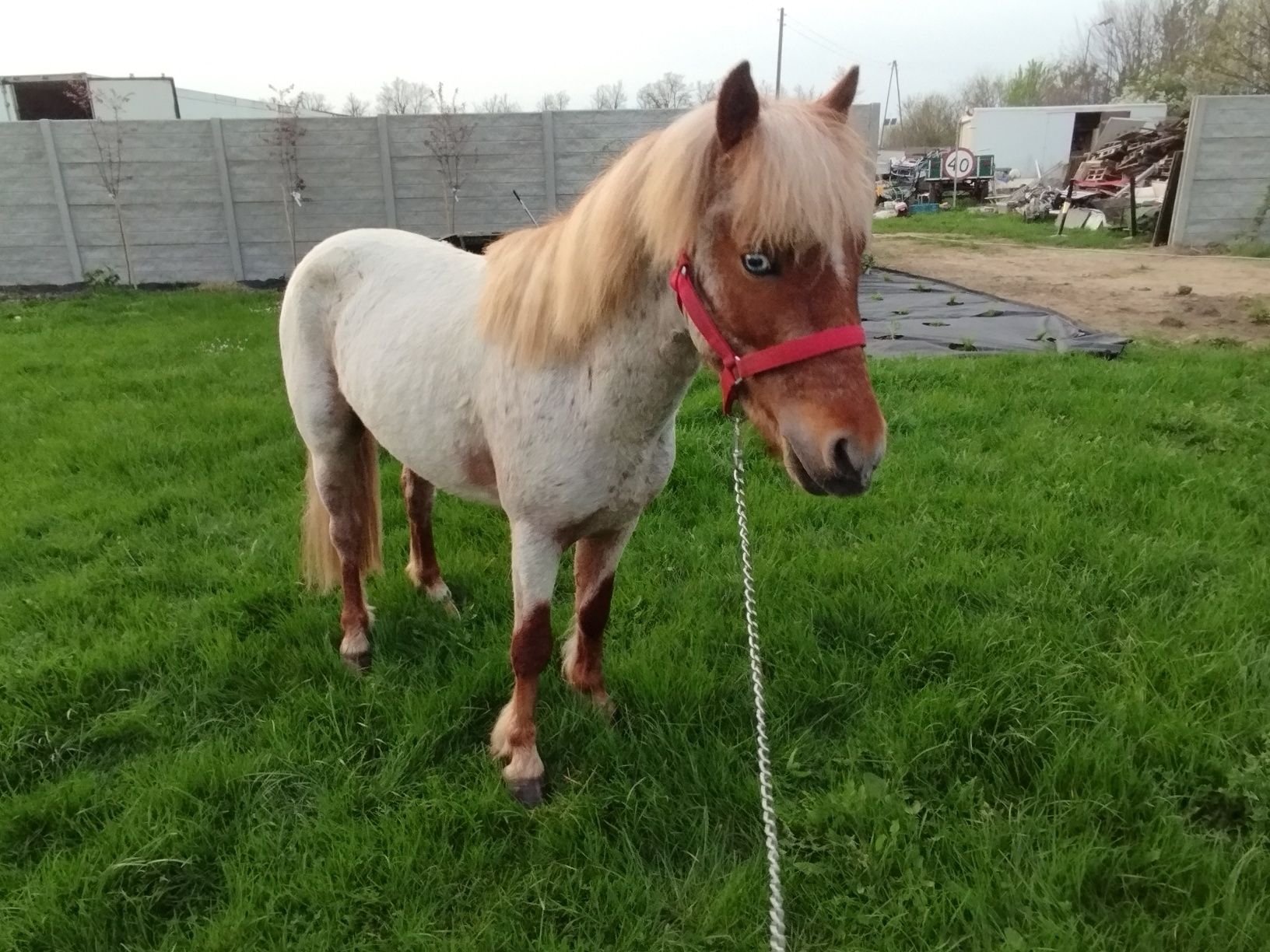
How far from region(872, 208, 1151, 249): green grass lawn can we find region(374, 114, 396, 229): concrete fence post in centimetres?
749

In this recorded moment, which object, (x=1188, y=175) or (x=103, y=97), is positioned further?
(x=103, y=97)

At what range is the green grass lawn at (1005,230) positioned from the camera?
47.3 ft

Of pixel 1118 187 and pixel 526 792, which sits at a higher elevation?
pixel 1118 187

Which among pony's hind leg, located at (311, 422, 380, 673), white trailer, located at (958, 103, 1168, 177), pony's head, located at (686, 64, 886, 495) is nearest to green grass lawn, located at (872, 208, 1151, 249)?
pony's hind leg, located at (311, 422, 380, 673)

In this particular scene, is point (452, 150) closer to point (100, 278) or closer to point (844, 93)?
point (100, 278)

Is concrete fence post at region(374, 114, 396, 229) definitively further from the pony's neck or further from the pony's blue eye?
the pony's blue eye

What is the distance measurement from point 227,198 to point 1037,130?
3382 cm

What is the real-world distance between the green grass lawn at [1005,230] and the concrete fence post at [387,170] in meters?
7.49

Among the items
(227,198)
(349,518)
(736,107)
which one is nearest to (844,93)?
(736,107)

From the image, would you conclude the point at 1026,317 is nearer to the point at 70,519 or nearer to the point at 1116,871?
the point at 1116,871

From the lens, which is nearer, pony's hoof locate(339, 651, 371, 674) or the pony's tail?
pony's hoof locate(339, 651, 371, 674)

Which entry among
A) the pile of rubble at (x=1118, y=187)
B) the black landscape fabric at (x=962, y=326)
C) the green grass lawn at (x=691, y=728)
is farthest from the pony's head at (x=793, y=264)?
the pile of rubble at (x=1118, y=187)

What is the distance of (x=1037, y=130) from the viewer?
3306 centimetres

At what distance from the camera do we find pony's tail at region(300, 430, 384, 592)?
2.90m
